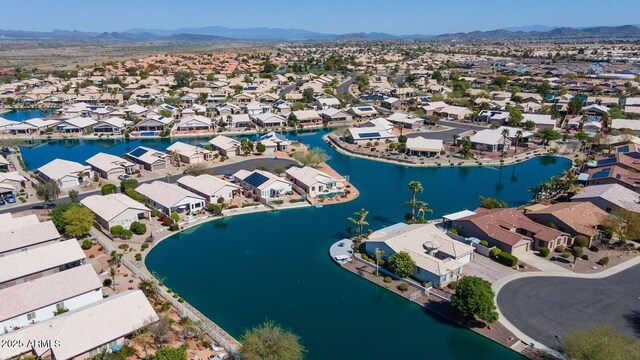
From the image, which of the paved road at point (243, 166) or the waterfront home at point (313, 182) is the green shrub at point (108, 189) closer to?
the paved road at point (243, 166)


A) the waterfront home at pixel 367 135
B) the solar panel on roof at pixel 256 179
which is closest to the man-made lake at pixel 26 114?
the waterfront home at pixel 367 135

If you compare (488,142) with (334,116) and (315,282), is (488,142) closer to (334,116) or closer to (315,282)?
(334,116)

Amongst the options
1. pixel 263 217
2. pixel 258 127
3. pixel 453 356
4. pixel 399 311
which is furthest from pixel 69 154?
pixel 453 356

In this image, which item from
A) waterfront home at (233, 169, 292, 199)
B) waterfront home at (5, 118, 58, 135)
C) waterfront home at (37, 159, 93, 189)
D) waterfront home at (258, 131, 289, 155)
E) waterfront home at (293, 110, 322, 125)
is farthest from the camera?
waterfront home at (293, 110, 322, 125)

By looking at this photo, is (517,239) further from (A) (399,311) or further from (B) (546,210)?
(A) (399,311)

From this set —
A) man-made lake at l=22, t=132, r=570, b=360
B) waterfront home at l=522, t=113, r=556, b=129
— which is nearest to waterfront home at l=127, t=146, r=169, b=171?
man-made lake at l=22, t=132, r=570, b=360

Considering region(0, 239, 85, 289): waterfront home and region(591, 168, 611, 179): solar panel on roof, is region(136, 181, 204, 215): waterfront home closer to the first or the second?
region(0, 239, 85, 289): waterfront home
